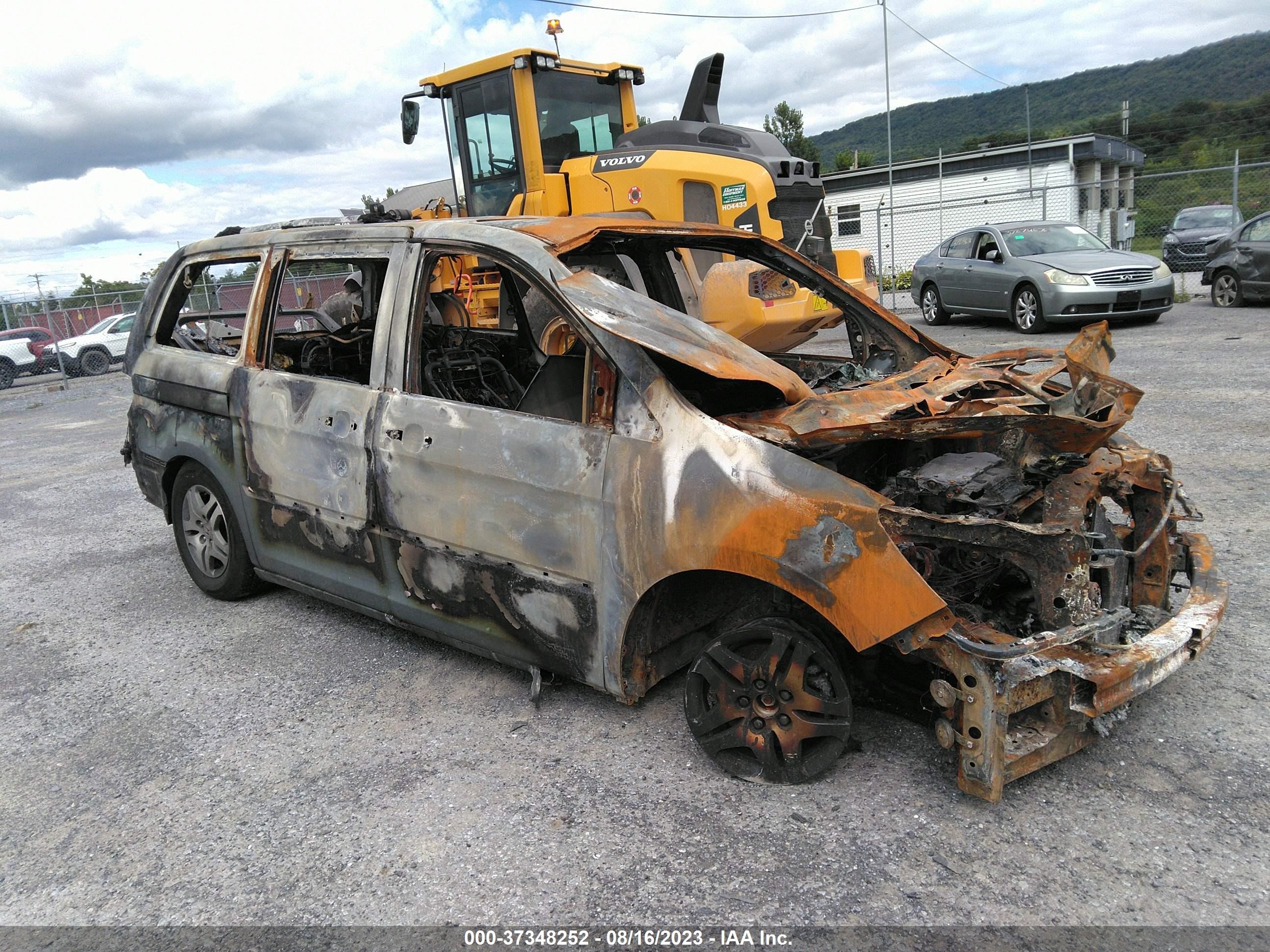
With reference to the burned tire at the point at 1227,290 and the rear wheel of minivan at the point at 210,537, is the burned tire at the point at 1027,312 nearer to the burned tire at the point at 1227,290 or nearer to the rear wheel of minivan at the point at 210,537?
the burned tire at the point at 1227,290

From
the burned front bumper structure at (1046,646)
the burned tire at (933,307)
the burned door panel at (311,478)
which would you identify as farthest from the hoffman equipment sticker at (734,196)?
the burned tire at (933,307)

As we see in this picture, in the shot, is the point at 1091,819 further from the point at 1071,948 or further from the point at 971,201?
the point at 971,201

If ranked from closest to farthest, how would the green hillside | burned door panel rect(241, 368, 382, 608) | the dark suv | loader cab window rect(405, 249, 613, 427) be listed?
loader cab window rect(405, 249, 613, 427), burned door panel rect(241, 368, 382, 608), the dark suv, the green hillside

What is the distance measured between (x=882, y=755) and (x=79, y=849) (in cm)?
268

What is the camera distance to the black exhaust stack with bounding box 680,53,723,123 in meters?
10.4

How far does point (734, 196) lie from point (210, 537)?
6.25 meters

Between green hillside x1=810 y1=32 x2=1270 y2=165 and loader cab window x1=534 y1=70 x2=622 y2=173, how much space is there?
6559 cm

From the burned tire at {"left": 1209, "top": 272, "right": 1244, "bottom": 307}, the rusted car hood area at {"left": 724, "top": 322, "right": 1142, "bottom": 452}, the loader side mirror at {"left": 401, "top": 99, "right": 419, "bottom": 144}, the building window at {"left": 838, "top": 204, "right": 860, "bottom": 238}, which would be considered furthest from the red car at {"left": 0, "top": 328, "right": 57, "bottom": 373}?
the burned tire at {"left": 1209, "top": 272, "right": 1244, "bottom": 307}

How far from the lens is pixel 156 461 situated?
5.12 meters

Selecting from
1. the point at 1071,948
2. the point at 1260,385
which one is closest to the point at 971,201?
the point at 1260,385

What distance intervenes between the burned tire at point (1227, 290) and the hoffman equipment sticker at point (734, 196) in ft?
29.4

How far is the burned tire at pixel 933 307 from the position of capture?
49.2 ft

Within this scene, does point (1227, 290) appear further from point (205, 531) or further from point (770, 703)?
point (205, 531)

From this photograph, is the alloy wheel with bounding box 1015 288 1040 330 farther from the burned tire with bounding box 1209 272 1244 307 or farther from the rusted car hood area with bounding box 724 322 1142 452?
the rusted car hood area with bounding box 724 322 1142 452
